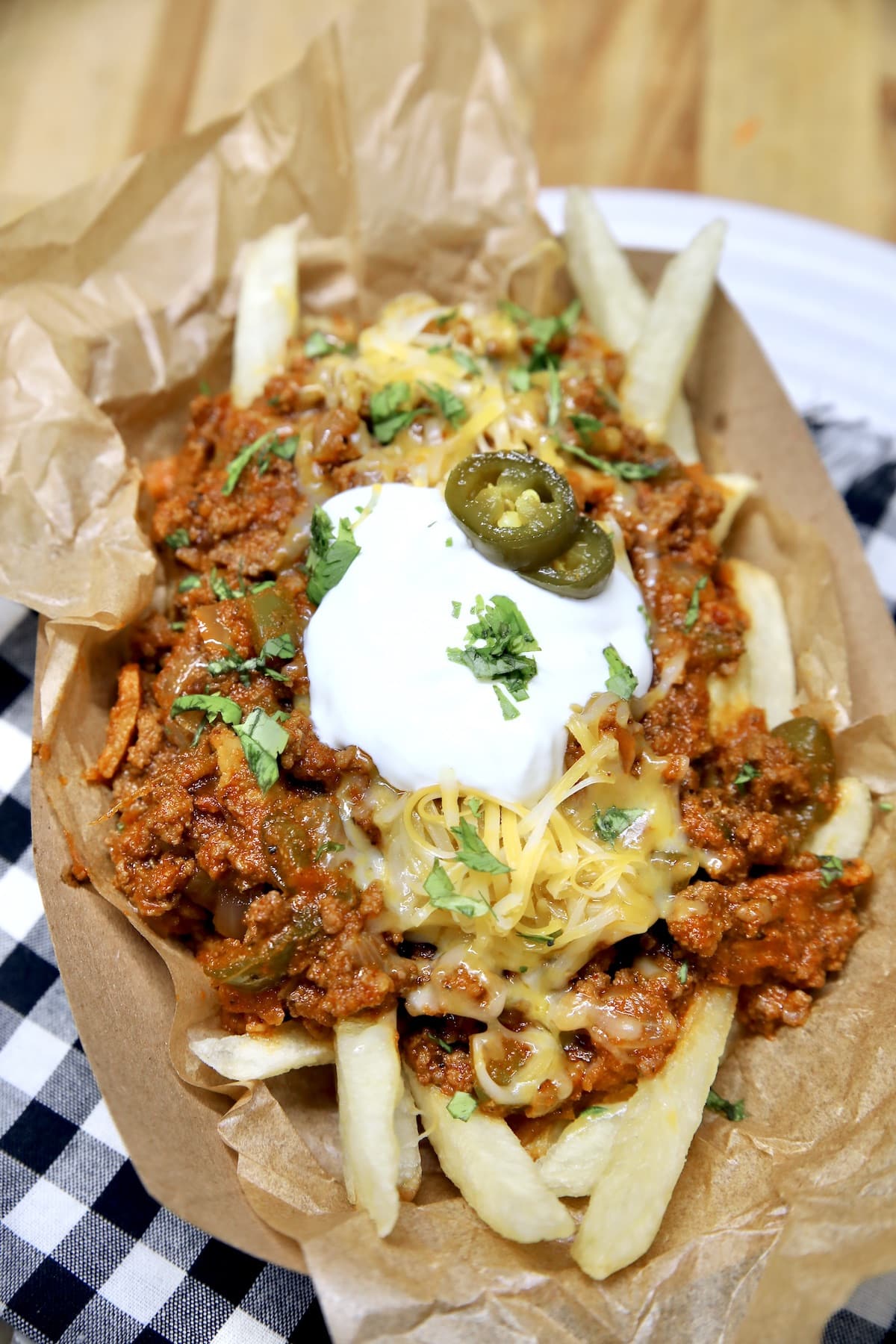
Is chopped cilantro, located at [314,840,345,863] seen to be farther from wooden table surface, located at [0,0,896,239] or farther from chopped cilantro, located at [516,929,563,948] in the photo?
wooden table surface, located at [0,0,896,239]

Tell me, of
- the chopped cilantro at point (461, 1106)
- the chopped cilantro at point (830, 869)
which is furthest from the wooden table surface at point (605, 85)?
the chopped cilantro at point (461, 1106)

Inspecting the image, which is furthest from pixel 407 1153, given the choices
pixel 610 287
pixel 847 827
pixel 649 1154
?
pixel 610 287

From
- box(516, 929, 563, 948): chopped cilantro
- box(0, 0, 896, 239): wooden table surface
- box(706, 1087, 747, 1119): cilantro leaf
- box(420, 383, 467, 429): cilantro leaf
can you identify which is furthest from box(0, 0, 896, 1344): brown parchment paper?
box(0, 0, 896, 239): wooden table surface

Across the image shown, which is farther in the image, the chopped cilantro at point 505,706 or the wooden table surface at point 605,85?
the wooden table surface at point 605,85

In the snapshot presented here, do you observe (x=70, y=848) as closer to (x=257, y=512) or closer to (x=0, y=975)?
(x=0, y=975)

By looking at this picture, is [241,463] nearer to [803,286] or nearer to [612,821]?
[612,821]

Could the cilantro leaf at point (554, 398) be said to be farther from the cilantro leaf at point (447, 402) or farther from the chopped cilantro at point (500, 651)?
the chopped cilantro at point (500, 651)
